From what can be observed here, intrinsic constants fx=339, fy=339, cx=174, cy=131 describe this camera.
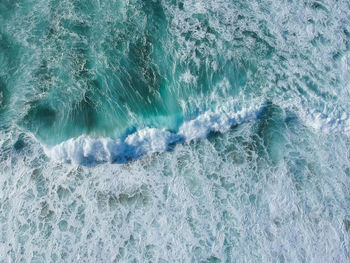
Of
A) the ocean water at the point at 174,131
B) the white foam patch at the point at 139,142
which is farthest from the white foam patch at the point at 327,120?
the white foam patch at the point at 139,142

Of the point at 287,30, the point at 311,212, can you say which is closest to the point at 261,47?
the point at 287,30

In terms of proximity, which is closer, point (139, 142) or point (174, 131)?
point (139, 142)

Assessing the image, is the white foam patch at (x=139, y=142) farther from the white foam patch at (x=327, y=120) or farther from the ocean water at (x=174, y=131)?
the white foam patch at (x=327, y=120)

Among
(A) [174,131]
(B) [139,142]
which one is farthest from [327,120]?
(B) [139,142]

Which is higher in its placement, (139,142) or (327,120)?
(139,142)

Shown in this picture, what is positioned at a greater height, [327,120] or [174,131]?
[174,131]

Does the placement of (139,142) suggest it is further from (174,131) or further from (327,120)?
(327,120)

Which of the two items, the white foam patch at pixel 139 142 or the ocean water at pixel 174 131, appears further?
the white foam patch at pixel 139 142
